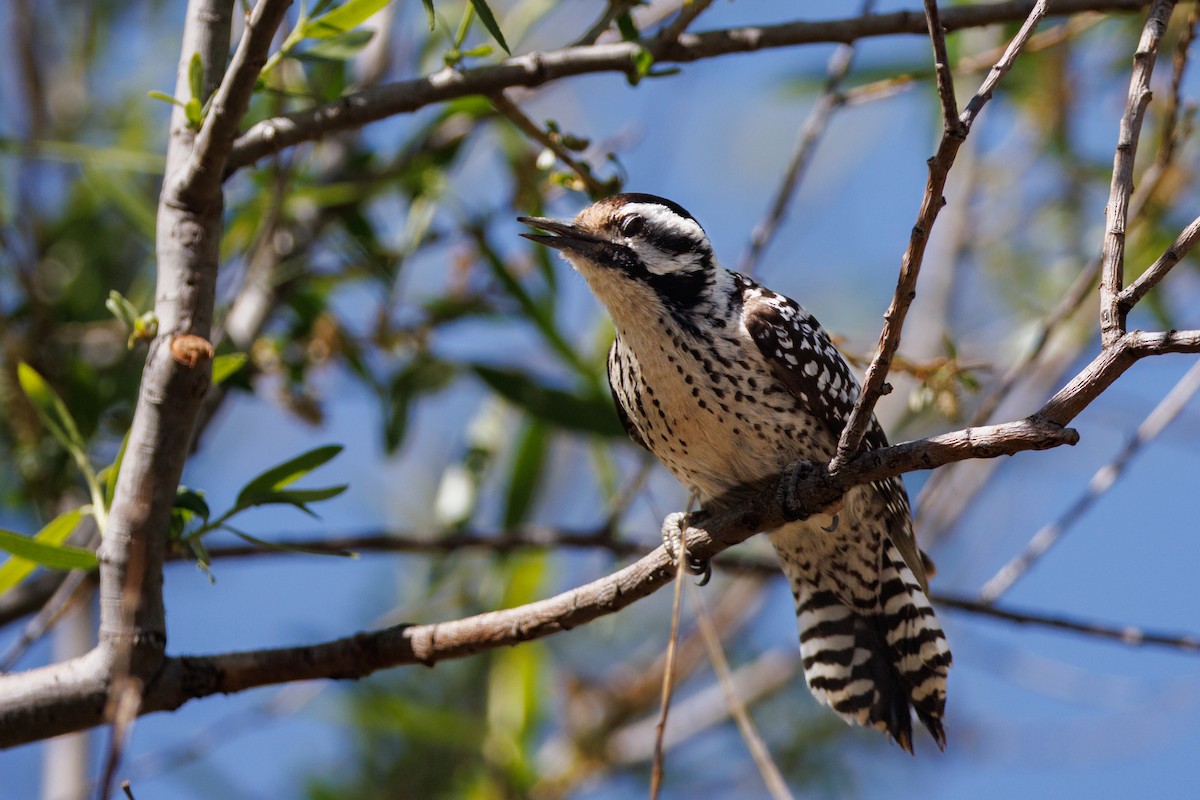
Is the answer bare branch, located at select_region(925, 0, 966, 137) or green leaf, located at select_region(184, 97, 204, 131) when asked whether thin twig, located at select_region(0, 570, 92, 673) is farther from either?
bare branch, located at select_region(925, 0, 966, 137)

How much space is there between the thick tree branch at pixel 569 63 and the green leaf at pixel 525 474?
1.67 metres

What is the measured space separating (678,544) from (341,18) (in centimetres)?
113

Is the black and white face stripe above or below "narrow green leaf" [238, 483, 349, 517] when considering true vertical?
above

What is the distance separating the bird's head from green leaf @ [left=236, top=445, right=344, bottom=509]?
846 mm

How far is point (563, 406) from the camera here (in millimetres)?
3723

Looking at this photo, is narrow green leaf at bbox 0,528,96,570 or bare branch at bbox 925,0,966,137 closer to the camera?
bare branch at bbox 925,0,966,137

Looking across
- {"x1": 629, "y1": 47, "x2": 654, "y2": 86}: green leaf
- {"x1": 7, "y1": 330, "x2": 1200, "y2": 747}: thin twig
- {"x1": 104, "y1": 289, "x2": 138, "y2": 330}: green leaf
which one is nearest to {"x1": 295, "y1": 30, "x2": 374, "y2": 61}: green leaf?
{"x1": 629, "y1": 47, "x2": 654, "y2": 86}: green leaf

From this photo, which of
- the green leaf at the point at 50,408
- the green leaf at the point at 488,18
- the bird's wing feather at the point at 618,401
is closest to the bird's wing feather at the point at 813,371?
the bird's wing feather at the point at 618,401

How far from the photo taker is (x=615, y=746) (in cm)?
432

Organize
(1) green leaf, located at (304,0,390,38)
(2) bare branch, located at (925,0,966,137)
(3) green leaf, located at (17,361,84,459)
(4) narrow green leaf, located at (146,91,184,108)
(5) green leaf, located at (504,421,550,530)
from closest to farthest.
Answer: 1. (2) bare branch, located at (925,0,966,137)
2. (4) narrow green leaf, located at (146,91,184,108)
3. (1) green leaf, located at (304,0,390,38)
4. (3) green leaf, located at (17,361,84,459)
5. (5) green leaf, located at (504,421,550,530)

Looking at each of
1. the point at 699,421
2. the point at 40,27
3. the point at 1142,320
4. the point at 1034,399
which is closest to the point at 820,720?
the point at 1034,399

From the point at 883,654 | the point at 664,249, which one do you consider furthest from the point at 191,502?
the point at 883,654

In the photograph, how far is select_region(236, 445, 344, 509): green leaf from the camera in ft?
7.85

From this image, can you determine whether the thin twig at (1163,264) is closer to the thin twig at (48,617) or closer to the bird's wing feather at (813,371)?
the bird's wing feather at (813,371)
